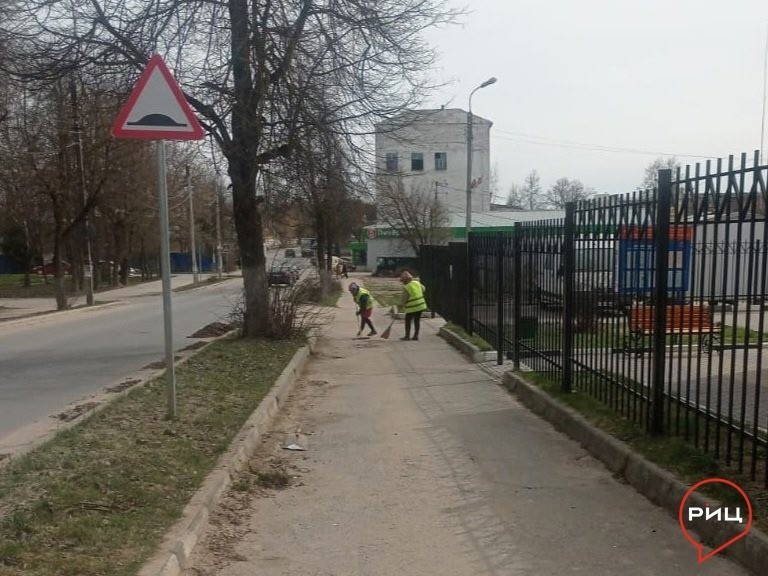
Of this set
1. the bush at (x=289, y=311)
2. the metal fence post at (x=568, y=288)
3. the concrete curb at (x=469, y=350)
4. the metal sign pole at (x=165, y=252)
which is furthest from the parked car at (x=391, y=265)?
the metal sign pole at (x=165, y=252)

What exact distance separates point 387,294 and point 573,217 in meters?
30.7

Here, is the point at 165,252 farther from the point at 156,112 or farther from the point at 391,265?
the point at 391,265

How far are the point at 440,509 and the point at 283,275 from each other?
11090 mm

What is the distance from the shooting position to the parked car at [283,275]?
1515cm

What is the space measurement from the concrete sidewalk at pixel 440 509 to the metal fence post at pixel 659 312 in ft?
2.11

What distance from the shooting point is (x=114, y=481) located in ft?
16.1

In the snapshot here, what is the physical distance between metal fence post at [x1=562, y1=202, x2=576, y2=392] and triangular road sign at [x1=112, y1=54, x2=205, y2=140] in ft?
12.9

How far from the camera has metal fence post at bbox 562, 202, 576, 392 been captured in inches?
300

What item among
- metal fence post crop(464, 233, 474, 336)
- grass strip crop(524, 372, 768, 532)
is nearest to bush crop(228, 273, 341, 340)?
metal fence post crop(464, 233, 474, 336)

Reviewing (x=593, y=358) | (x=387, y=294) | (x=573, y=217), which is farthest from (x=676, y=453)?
(x=387, y=294)

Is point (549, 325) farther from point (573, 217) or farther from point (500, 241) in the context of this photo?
point (500, 241)

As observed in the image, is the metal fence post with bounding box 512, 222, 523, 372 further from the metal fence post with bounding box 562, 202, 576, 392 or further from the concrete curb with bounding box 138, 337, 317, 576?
the concrete curb with bounding box 138, 337, 317, 576

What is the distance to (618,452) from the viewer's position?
5.63m

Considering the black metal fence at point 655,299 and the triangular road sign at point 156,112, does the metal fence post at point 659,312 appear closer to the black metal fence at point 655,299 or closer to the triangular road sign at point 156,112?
the black metal fence at point 655,299
